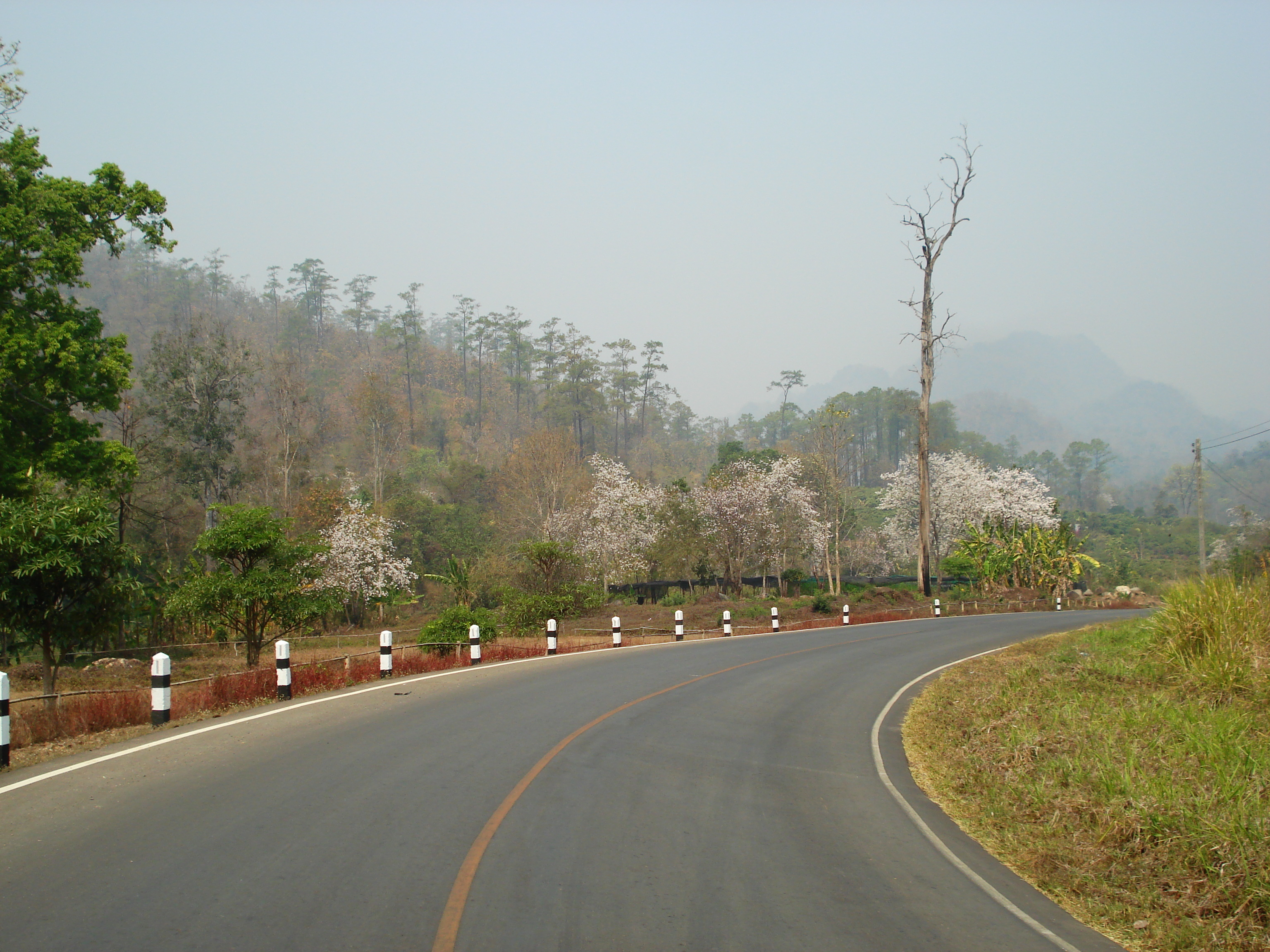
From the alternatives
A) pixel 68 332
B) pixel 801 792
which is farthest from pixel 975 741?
pixel 68 332

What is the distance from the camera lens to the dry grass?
5727mm

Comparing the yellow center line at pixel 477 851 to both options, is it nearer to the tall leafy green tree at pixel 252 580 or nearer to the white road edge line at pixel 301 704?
the white road edge line at pixel 301 704

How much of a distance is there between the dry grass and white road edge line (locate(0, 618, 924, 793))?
27.3 feet

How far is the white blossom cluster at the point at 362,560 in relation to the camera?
42344 millimetres

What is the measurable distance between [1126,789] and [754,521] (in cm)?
3798

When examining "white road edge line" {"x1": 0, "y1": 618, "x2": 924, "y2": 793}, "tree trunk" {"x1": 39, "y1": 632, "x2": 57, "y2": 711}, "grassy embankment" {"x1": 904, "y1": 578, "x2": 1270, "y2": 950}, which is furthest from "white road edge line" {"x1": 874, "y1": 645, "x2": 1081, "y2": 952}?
"tree trunk" {"x1": 39, "y1": 632, "x2": 57, "y2": 711}

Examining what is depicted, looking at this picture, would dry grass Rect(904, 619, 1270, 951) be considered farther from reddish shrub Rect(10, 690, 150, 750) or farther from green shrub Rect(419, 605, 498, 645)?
green shrub Rect(419, 605, 498, 645)

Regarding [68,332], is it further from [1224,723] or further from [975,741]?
[1224,723]

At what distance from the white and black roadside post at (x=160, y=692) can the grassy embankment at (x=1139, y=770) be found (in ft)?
29.9

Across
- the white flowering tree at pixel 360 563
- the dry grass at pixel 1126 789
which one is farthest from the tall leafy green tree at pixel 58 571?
the white flowering tree at pixel 360 563

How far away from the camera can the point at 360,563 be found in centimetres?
4431

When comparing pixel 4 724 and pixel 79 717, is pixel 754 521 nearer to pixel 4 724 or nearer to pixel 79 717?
pixel 79 717

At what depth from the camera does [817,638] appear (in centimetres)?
2656

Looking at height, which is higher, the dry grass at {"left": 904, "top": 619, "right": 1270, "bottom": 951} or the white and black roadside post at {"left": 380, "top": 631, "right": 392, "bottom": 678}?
the white and black roadside post at {"left": 380, "top": 631, "right": 392, "bottom": 678}
